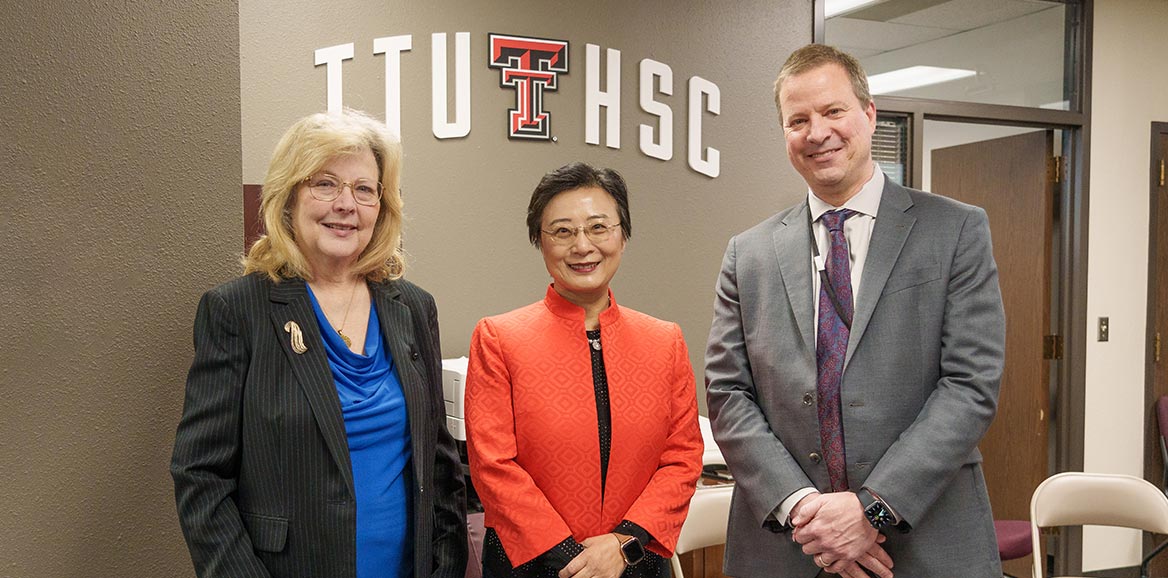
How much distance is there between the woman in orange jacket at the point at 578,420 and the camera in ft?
5.75

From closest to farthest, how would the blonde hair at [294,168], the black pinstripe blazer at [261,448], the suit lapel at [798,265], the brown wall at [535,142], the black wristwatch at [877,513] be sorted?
the black pinstripe blazer at [261,448], the blonde hair at [294,168], the black wristwatch at [877,513], the suit lapel at [798,265], the brown wall at [535,142]

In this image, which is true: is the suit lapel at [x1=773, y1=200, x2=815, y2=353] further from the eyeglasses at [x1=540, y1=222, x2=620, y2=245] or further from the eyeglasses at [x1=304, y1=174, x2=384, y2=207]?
the eyeglasses at [x1=304, y1=174, x2=384, y2=207]

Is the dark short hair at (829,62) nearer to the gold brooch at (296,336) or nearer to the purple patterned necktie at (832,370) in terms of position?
the purple patterned necktie at (832,370)

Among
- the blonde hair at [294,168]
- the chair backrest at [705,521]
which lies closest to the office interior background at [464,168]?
the blonde hair at [294,168]

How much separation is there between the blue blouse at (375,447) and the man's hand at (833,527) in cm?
73

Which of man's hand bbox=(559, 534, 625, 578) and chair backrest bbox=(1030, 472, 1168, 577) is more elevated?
man's hand bbox=(559, 534, 625, 578)

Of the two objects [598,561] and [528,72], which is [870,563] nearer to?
[598,561]

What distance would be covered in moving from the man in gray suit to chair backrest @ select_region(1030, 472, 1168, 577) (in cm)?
123

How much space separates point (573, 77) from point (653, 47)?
1.28 ft

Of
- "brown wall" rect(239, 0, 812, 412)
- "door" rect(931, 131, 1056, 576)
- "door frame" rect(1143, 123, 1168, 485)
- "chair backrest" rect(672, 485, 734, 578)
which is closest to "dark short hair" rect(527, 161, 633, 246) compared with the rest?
"chair backrest" rect(672, 485, 734, 578)

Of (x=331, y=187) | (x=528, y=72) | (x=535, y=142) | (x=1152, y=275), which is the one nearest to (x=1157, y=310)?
(x=1152, y=275)

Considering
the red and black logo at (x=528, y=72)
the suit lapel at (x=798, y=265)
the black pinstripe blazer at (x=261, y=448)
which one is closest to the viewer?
the black pinstripe blazer at (x=261, y=448)

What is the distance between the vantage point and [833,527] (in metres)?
1.70

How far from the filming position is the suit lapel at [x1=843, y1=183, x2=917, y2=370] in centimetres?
177
